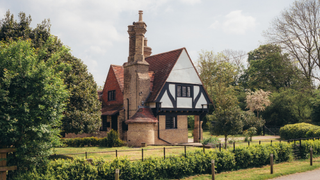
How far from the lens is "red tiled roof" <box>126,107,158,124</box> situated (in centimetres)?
2489

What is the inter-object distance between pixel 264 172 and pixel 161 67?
17708 mm

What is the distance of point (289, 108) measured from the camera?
133 ft

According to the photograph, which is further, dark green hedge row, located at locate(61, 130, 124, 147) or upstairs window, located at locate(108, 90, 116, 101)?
upstairs window, located at locate(108, 90, 116, 101)

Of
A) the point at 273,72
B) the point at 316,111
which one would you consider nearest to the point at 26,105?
the point at 316,111

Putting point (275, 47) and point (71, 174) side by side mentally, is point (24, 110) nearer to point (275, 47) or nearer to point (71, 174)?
point (71, 174)

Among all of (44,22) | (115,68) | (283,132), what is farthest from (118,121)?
(283,132)

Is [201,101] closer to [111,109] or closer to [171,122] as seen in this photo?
[171,122]

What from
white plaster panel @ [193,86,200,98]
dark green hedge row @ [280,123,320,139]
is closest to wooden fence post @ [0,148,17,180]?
white plaster panel @ [193,86,200,98]

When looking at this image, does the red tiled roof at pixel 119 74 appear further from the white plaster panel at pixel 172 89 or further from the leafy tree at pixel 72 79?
the leafy tree at pixel 72 79

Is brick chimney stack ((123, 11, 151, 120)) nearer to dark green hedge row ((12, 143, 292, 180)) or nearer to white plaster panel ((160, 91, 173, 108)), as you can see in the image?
white plaster panel ((160, 91, 173, 108))

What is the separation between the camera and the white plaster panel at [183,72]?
1117 inches

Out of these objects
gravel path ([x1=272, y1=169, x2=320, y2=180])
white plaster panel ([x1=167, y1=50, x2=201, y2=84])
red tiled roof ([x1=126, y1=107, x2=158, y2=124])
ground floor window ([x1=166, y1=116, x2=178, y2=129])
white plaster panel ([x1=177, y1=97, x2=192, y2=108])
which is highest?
white plaster panel ([x1=167, y1=50, x2=201, y2=84])

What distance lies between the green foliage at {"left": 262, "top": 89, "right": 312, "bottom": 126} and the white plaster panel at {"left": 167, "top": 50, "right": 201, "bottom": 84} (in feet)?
62.9

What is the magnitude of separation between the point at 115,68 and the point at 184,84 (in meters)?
10.0
